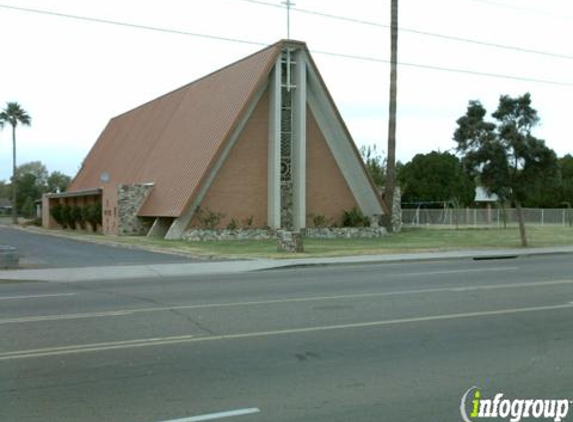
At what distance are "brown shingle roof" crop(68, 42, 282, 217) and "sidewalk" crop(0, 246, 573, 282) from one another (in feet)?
45.5

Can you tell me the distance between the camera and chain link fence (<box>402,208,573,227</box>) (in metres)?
59.8

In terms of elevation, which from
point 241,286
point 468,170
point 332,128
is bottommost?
point 241,286

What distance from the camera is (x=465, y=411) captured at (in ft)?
19.1

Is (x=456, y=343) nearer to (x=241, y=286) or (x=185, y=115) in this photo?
(x=241, y=286)

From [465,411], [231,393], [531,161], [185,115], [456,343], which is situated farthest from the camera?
[185,115]

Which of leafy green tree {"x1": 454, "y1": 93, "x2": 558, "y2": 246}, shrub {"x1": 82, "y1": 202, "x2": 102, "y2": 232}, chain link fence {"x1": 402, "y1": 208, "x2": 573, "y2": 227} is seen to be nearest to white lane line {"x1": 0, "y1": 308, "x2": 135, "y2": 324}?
leafy green tree {"x1": 454, "y1": 93, "x2": 558, "y2": 246}

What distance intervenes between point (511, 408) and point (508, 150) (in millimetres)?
26556

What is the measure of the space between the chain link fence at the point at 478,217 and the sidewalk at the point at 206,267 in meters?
32.6

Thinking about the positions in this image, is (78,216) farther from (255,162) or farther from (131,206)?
Answer: (255,162)

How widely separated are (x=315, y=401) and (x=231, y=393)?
814 mm

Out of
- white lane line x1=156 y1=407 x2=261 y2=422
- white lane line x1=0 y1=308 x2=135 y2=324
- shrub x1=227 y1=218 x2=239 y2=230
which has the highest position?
shrub x1=227 y1=218 x2=239 y2=230

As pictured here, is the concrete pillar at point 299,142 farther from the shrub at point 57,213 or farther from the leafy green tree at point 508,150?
the shrub at point 57,213

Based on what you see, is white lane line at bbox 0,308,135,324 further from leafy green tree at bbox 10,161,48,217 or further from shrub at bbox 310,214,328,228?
leafy green tree at bbox 10,161,48,217

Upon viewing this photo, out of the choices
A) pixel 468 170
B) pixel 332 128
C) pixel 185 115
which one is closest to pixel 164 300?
pixel 468 170
